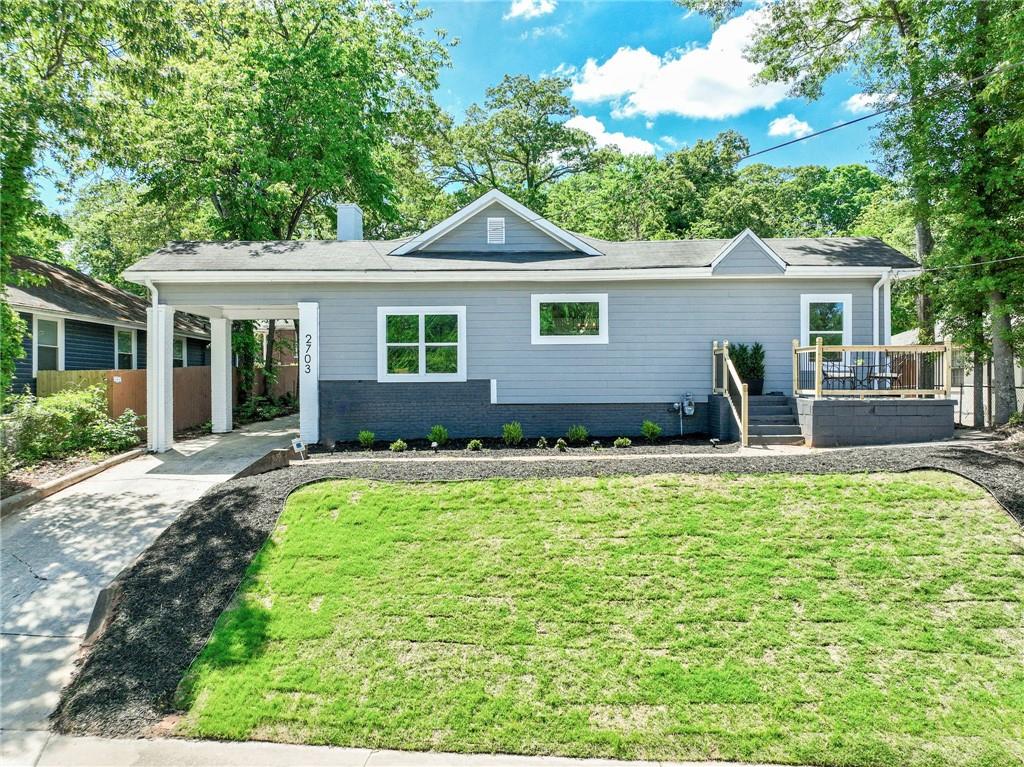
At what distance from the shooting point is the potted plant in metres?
10.4

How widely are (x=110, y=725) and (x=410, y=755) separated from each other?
2.14m

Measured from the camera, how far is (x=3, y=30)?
824 cm

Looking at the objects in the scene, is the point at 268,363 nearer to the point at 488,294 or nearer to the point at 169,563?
the point at 488,294

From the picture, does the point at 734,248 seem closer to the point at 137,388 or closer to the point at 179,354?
the point at 137,388

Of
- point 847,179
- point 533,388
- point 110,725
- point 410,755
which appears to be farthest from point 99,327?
point 847,179

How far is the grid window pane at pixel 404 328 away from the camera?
10675 mm

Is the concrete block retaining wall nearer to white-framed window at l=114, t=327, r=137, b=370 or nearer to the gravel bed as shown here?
the gravel bed

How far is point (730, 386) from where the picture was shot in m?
10.2

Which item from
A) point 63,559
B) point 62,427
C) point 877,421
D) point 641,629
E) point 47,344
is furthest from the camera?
point 47,344

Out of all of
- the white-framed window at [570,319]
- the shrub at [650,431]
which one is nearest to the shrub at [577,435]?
the shrub at [650,431]

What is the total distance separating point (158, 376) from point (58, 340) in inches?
207

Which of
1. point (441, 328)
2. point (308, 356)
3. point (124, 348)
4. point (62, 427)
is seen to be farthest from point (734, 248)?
point (124, 348)

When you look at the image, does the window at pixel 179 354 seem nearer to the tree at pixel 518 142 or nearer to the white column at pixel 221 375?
the white column at pixel 221 375

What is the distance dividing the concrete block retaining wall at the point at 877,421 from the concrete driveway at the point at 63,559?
986cm
